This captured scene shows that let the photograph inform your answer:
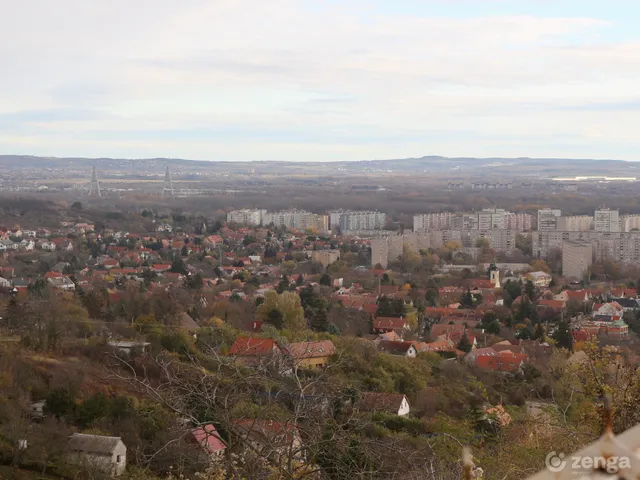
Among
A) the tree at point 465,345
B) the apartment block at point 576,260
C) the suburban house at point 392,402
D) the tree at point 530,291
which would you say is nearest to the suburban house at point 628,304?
the tree at point 530,291

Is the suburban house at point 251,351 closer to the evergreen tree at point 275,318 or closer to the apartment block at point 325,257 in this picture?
the evergreen tree at point 275,318

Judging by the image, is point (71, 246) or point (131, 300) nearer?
point (131, 300)

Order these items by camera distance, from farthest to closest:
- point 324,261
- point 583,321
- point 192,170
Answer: point 192,170, point 324,261, point 583,321

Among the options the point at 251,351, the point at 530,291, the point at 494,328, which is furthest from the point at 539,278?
the point at 251,351

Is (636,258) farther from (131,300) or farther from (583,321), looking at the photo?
(131,300)

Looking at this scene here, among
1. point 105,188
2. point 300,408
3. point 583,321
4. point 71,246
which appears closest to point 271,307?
point 583,321

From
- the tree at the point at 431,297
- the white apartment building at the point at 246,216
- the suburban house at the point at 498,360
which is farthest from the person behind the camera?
the white apartment building at the point at 246,216

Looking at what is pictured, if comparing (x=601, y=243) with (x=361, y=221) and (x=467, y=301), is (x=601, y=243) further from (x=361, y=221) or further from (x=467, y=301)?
(x=361, y=221)
